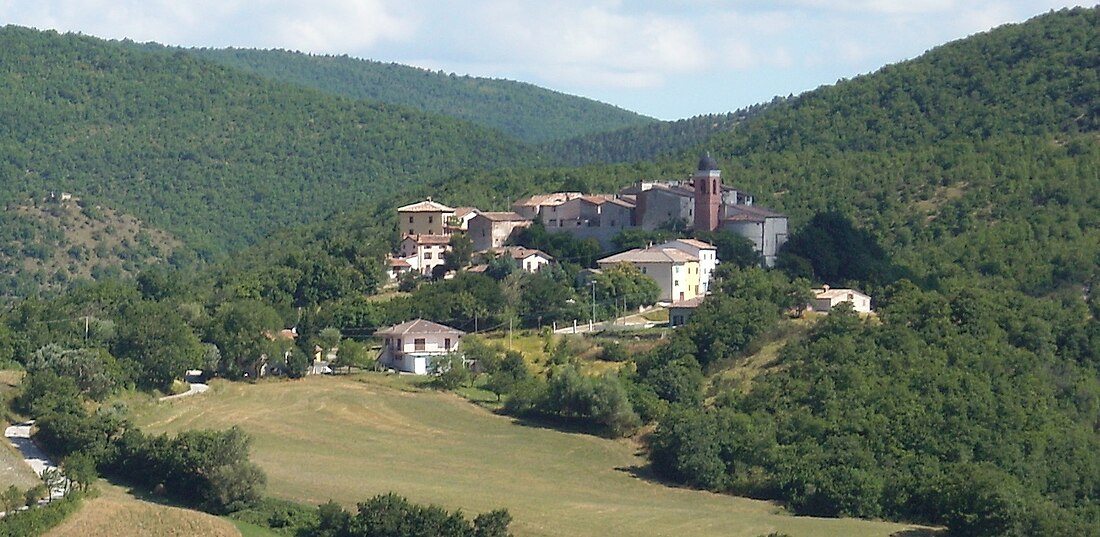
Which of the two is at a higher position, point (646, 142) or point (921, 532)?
point (646, 142)

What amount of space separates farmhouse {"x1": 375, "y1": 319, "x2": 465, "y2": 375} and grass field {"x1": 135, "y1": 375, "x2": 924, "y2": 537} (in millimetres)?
2843

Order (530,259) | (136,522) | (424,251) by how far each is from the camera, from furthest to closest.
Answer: (424,251), (530,259), (136,522)

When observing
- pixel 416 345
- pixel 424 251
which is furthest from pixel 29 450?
pixel 424 251

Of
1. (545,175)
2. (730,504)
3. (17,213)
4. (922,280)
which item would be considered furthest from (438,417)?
(17,213)

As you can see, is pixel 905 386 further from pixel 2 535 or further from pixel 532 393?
pixel 2 535

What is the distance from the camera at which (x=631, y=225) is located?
274 feet

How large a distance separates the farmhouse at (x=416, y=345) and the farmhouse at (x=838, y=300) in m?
13.8

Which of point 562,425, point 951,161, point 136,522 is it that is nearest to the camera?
point 136,522

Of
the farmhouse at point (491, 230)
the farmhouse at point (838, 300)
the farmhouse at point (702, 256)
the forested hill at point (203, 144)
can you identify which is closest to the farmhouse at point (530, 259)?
the farmhouse at point (491, 230)

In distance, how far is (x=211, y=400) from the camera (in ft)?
202

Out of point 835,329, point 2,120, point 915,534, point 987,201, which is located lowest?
point 915,534

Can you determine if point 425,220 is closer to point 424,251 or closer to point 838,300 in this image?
point 424,251

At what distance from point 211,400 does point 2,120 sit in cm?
13029

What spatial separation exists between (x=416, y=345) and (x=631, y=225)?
17660 mm
